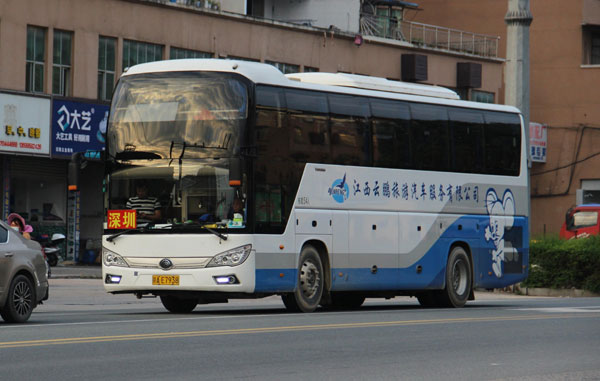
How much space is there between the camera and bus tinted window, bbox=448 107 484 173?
24500 millimetres

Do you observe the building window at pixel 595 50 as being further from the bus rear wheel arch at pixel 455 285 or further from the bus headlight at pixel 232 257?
the bus headlight at pixel 232 257

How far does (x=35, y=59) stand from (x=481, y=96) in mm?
28308

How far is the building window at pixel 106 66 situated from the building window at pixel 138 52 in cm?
54

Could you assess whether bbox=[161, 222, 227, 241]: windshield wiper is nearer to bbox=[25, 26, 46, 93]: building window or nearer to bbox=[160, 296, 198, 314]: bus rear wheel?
bbox=[160, 296, 198, 314]: bus rear wheel

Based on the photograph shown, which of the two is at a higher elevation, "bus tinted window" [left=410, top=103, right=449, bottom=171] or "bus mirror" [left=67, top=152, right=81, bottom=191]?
"bus tinted window" [left=410, top=103, right=449, bottom=171]

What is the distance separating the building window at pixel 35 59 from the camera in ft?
139

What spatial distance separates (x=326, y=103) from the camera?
2164 cm

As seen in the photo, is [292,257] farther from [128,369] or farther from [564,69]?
[564,69]

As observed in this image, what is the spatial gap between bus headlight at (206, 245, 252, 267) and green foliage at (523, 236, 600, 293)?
57.6 ft

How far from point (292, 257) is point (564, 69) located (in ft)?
173

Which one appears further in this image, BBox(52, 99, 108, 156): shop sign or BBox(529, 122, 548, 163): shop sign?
BBox(529, 122, 548, 163): shop sign

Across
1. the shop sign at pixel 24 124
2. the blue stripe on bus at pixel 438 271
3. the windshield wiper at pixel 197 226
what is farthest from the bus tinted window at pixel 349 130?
the shop sign at pixel 24 124

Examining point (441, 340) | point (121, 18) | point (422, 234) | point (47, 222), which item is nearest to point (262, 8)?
point (121, 18)

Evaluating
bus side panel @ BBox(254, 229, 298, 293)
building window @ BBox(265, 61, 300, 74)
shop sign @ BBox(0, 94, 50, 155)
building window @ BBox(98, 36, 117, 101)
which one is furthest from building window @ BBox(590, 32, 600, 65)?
bus side panel @ BBox(254, 229, 298, 293)
